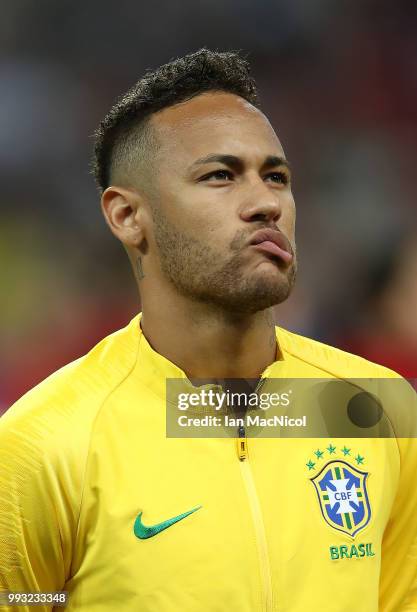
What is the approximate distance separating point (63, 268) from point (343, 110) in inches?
74.5

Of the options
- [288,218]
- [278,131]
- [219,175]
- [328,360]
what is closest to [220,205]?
[219,175]

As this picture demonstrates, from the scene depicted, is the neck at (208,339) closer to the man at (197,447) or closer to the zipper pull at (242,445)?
the man at (197,447)

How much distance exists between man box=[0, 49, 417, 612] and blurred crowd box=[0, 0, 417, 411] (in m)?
2.15

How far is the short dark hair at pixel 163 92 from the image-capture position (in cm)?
206

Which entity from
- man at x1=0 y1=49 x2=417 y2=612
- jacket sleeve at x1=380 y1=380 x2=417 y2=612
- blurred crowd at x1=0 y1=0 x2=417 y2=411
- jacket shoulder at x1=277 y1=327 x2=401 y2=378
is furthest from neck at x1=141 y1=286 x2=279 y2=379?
blurred crowd at x1=0 y1=0 x2=417 y2=411

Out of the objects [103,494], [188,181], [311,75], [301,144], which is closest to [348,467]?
[103,494]

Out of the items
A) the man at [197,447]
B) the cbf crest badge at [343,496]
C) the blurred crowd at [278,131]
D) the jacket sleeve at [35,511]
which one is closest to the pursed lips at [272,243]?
the man at [197,447]

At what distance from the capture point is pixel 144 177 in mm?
2023

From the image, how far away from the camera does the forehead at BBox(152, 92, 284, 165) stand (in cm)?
194

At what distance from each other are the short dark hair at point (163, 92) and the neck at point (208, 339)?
42 cm

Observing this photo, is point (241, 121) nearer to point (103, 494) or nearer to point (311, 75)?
point (103, 494)

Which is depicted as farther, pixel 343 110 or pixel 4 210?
pixel 343 110

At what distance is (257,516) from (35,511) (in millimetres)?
481

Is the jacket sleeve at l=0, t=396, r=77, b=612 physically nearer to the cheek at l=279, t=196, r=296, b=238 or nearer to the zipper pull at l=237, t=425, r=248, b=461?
the zipper pull at l=237, t=425, r=248, b=461
